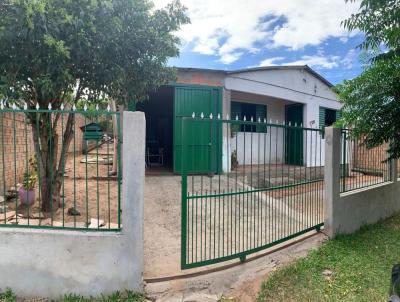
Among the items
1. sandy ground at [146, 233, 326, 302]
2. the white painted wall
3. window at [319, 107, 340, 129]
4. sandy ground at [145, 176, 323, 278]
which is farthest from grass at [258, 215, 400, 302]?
window at [319, 107, 340, 129]

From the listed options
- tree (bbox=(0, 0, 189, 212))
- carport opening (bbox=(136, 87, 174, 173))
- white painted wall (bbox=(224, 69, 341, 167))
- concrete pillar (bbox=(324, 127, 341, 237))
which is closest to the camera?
tree (bbox=(0, 0, 189, 212))

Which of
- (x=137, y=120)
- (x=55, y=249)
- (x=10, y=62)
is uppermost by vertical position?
(x=10, y=62)

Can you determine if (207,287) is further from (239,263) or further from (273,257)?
(273,257)

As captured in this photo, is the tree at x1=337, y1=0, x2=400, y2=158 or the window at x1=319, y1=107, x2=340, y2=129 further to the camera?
the window at x1=319, y1=107, x2=340, y2=129

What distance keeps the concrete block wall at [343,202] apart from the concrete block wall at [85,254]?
351cm

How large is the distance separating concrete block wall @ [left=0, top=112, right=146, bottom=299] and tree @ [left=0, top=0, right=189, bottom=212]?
0.52 meters

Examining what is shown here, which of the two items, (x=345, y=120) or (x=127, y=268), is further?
(x=345, y=120)

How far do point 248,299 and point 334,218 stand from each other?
2667mm

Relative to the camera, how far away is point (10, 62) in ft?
13.0

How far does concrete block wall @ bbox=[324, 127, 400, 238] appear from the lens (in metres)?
4.98

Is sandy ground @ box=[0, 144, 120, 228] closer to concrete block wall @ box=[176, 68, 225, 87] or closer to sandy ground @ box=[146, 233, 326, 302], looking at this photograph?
sandy ground @ box=[146, 233, 326, 302]

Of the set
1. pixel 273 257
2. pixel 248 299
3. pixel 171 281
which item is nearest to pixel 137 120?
pixel 171 281

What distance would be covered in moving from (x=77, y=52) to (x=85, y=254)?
9.02 feet

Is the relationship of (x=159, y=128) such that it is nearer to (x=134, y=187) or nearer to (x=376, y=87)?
(x=376, y=87)
